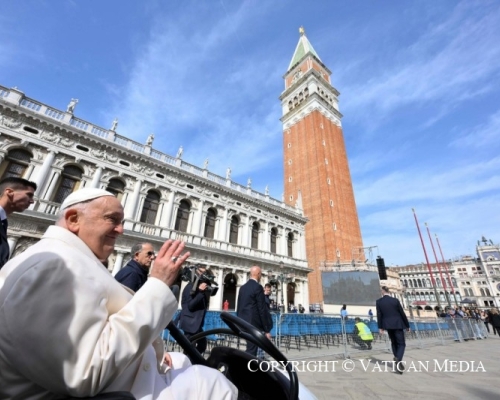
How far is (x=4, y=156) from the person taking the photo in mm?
12430

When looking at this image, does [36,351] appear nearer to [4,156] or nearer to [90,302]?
[90,302]

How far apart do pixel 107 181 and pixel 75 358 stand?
55.2 ft

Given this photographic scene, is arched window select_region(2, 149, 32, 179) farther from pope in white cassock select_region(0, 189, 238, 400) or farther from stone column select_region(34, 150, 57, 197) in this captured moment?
pope in white cassock select_region(0, 189, 238, 400)

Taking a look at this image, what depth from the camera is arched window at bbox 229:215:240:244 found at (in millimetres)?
20578

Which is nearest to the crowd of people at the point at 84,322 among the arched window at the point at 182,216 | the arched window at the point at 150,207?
the arched window at the point at 150,207

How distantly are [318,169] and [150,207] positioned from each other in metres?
23.9

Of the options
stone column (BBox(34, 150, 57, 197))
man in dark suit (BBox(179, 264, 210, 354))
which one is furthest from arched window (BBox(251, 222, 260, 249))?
man in dark suit (BBox(179, 264, 210, 354))

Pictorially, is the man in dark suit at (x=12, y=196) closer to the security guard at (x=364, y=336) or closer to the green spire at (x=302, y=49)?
the security guard at (x=364, y=336)

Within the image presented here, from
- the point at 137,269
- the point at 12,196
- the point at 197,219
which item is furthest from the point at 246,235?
the point at 12,196

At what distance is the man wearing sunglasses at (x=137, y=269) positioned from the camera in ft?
10.8

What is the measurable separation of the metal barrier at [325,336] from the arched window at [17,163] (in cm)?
1275

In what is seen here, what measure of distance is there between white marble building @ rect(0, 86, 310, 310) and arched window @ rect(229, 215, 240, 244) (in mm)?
61

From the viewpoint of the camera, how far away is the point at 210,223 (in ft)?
64.6

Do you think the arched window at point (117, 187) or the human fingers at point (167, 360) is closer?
the human fingers at point (167, 360)
